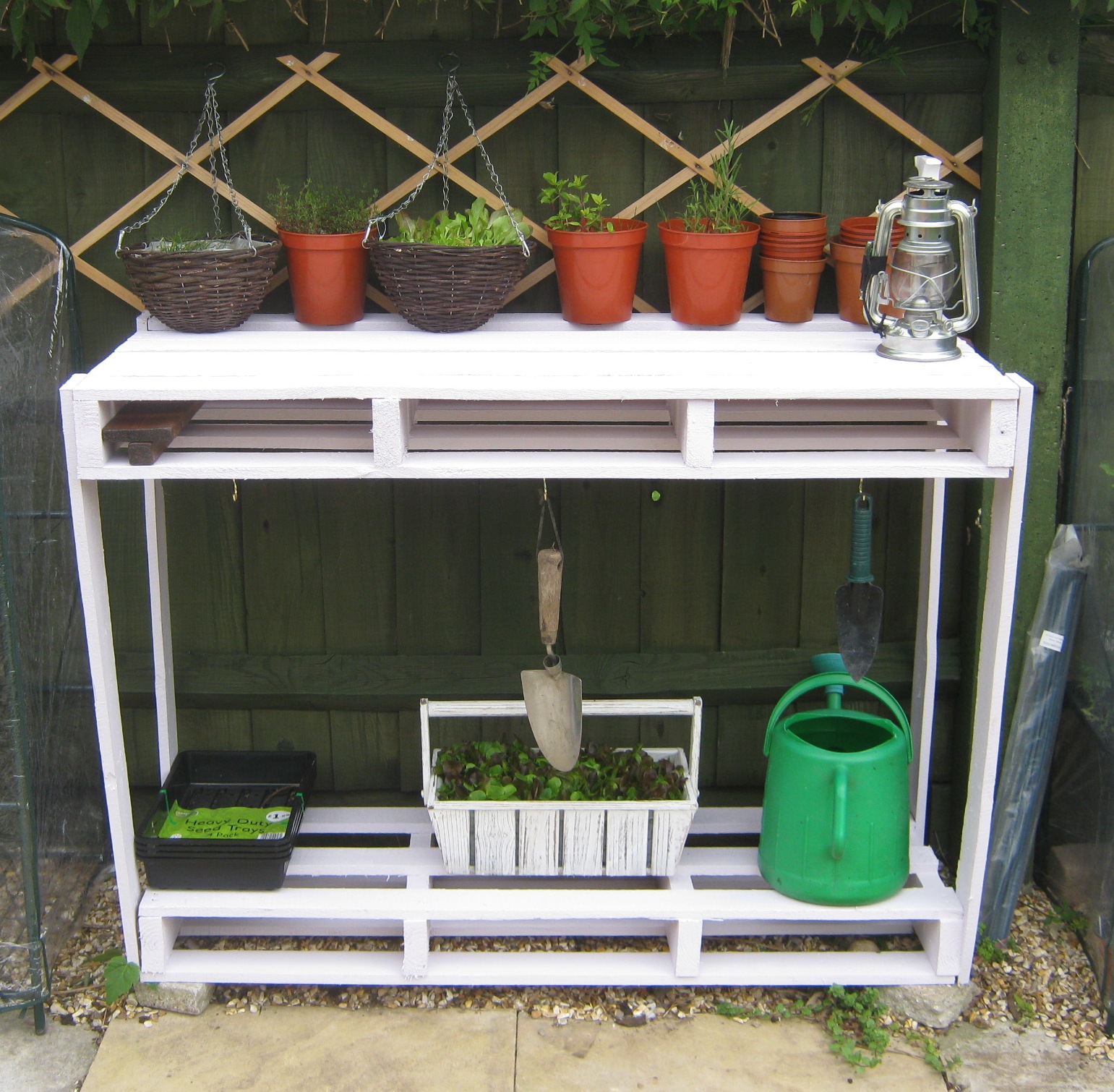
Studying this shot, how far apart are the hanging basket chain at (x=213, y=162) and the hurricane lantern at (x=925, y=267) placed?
3.70 ft

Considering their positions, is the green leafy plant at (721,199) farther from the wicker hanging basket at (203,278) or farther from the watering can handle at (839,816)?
the watering can handle at (839,816)

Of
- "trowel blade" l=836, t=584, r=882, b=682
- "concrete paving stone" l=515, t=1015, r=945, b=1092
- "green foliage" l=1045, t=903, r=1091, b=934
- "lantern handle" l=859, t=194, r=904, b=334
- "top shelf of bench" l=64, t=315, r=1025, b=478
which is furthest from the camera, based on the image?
"green foliage" l=1045, t=903, r=1091, b=934

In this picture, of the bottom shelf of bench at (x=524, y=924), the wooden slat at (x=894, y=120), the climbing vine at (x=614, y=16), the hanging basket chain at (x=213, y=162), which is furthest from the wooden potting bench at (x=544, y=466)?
the climbing vine at (x=614, y=16)

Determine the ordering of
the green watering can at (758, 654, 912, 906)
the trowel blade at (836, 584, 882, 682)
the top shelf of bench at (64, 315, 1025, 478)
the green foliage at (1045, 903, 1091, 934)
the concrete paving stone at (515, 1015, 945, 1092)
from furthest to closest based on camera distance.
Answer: the green foliage at (1045, 903, 1091, 934), the trowel blade at (836, 584, 882, 682), the green watering can at (758, 654, 912, 906), the concrete paving stone at (515, 1015, 945, 1092), the top shelf of bench at (64, 315, 1025, 478)

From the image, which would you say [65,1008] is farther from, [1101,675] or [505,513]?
[1101,675]

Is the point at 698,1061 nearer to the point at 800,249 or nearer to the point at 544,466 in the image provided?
the point at 544,466

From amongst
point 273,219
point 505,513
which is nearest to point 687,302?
point 505,513

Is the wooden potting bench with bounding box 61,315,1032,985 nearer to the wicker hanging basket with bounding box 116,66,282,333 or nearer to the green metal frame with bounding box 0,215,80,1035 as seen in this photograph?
the wicker hanging basket with bounding box 116,66,282,333

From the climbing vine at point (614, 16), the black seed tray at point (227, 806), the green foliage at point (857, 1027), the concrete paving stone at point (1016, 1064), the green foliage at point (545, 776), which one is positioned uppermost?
the climbing vine at point (614, 16)

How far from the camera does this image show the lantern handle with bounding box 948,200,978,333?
2.12m

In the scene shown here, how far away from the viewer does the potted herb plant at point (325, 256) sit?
2.34 metres

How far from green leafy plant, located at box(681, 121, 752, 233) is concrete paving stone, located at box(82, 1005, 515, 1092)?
145 cm

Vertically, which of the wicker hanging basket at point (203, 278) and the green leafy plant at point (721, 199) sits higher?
the green leafy plant at point (721, 199)

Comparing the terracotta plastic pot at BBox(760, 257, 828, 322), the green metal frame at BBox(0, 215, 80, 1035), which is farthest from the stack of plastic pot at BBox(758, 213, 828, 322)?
the green metal frame at BBox(0, 215, 80, 1035)
